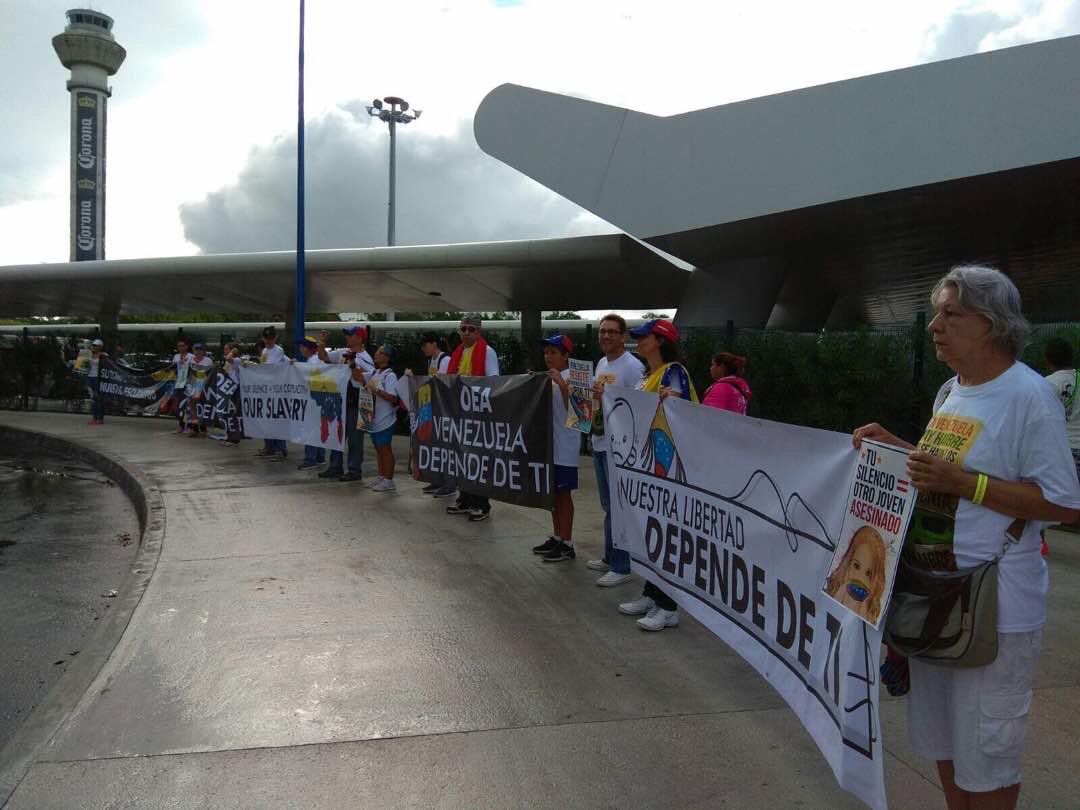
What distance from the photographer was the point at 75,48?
93.3 meters

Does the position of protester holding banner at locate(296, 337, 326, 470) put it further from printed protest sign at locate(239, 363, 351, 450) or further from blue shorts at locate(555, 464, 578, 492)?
blue shorts at locate(555, 464, 578, 492)

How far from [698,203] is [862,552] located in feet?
39.6

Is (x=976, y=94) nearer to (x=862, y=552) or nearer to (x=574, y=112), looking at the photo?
(x=574, y=112)

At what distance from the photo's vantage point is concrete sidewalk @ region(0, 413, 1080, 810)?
3.12m

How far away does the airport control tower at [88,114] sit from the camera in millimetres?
90688

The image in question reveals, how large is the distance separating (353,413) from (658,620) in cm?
603

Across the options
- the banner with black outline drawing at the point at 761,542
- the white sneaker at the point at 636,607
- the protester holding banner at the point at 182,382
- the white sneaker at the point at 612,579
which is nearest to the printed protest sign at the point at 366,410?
the white sneaker at the point at 612,579

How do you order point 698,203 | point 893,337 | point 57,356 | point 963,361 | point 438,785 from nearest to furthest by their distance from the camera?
point 963,361, point 438,785, point 893,337, point 698,203, point 57,356

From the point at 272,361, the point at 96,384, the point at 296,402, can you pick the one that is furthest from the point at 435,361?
the point at 96,384

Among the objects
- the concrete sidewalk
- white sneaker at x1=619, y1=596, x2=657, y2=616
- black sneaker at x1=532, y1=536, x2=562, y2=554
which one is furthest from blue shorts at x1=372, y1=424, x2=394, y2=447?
white sneaker at x1=619, y1=596, x2=657, y2=616

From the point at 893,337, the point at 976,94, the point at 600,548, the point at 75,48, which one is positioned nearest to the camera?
the point at 600,548

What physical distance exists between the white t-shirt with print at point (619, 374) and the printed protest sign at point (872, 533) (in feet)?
8.87

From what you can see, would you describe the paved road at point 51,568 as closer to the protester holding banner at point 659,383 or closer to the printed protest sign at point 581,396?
the protester holding banner at point 659,383

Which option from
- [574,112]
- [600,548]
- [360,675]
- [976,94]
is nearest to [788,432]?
[360,675]
